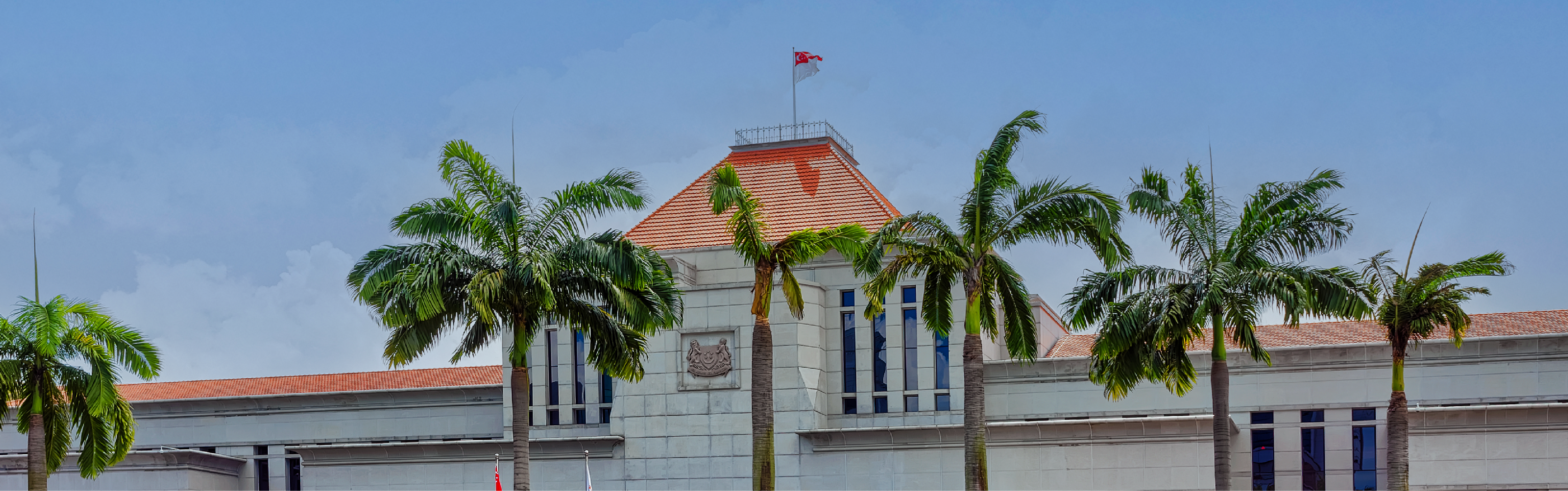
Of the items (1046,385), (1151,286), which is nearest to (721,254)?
(1046,385)

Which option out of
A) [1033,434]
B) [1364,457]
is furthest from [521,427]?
[1364,457]

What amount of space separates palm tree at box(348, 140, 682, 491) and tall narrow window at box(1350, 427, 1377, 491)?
17.6m

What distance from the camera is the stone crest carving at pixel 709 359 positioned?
38406 mm

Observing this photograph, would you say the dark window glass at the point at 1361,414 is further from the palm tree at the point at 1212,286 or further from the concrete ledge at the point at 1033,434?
the palm tree at the point at 1212,286

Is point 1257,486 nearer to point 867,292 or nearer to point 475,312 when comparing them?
point 867,292

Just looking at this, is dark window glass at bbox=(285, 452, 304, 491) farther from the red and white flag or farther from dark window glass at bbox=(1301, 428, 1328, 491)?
dark window glass at bbox=(1301, 428, 1328, 491)

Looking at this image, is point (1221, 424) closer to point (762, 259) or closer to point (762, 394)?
point (762, 394)

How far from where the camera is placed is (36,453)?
29984mm

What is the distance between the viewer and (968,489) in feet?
89.8

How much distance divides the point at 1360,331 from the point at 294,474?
28197 millimetres

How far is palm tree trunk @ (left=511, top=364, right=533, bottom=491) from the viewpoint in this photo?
27859mm

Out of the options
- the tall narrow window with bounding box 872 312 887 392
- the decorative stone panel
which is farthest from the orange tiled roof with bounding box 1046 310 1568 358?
the decorative stone panel

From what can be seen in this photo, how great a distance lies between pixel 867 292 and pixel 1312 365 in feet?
47.2

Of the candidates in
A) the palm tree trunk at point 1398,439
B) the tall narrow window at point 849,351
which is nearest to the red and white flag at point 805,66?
the tall narrow window at point 849,351
